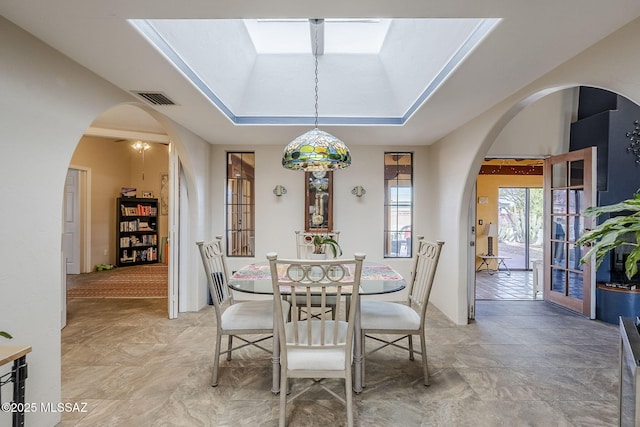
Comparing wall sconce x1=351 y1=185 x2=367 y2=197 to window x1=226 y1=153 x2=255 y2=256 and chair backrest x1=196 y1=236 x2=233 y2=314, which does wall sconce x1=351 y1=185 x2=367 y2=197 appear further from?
chair backrest x1=196 y1=236 x2=233 y2=314

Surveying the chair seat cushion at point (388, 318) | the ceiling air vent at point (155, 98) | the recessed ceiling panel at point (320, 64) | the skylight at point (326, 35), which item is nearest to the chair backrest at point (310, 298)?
the chair seat cushion at point (388, 318)

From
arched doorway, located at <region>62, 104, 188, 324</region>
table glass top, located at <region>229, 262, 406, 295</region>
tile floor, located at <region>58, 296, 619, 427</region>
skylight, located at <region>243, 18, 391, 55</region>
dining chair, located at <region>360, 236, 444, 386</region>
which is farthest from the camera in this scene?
arched doorway, located at <region>62, 104, 188, 324</region>

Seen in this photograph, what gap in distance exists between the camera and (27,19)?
159 cm

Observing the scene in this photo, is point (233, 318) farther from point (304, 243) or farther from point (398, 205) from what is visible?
point (398, 205)

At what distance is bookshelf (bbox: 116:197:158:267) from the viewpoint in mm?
7266

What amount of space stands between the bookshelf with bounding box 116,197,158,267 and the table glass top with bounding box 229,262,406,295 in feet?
19.3

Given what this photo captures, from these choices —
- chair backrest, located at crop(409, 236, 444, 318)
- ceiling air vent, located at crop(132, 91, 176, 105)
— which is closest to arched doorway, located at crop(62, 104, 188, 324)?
ceiling air vent, located at crop(132, 91, 176, 105)

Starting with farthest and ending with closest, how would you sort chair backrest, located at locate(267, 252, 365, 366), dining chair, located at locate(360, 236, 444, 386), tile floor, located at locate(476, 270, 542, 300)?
1. tile floor, located at locate(476, 270, 542, 300)
2. dining chair, located at locate(360, 236, 444, 386)
3. chair backrest, located at locate(267, 252, 365, 366)

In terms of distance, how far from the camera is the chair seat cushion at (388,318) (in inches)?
91.1

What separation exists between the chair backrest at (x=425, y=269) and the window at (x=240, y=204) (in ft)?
8.96

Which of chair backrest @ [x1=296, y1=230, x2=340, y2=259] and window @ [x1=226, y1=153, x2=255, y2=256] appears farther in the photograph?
window @ [x1=226, y1=153, x2=255, y2=256]

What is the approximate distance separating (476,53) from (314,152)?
1.18 m

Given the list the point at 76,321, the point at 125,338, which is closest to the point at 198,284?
the point at 125,338

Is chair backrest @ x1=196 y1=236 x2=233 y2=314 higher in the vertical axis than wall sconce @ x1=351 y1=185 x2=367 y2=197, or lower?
lower
